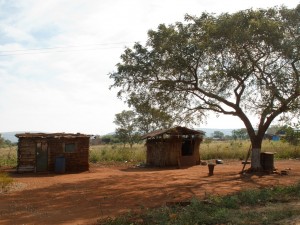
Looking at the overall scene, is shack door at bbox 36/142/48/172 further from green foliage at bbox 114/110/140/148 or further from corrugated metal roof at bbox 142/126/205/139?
green foliage at bbox 114/110/140/148

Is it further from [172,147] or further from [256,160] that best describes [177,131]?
[256,160]

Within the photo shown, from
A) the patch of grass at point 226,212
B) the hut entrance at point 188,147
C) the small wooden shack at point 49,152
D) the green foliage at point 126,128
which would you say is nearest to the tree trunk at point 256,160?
the hut entrance at point 188,147

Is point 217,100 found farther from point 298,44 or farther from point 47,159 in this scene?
point 47,159

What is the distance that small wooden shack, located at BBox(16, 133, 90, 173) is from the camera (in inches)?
870

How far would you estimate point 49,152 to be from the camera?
22.3 m

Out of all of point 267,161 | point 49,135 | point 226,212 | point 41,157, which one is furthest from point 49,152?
point 226,212

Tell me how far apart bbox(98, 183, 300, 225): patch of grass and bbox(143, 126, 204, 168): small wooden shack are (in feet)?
45.7

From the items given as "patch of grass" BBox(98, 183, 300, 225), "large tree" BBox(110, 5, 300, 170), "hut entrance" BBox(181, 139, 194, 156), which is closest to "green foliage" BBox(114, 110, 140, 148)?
"hut entrance" BBox(181, 139, 194, 156)

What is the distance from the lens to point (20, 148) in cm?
2202

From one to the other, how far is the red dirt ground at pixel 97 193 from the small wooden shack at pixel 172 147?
234 inches

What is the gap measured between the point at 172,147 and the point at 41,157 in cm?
908

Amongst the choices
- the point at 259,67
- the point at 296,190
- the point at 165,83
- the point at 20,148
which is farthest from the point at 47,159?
the point at 296,190

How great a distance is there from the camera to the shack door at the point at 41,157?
877 inches

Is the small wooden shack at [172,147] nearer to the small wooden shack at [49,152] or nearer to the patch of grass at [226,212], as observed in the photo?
the small wooden shack at [49,152]
